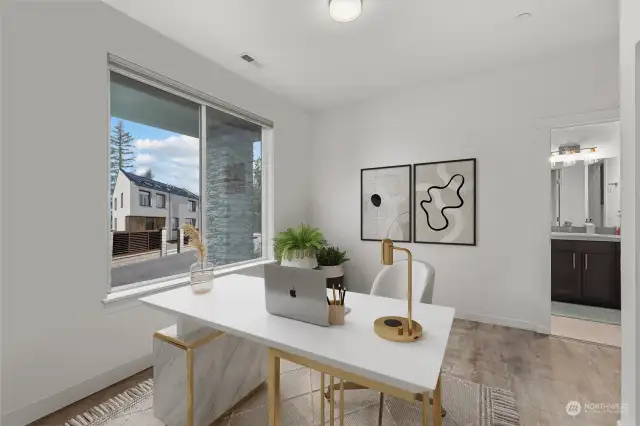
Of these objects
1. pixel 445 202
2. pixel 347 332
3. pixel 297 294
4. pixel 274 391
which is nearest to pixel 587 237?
pixel 445 202

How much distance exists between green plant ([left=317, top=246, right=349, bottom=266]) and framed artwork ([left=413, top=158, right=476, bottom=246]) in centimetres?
94

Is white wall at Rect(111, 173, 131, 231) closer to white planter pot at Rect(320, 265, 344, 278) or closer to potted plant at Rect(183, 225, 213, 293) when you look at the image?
potted plant at Rect(183, 225, 213, 293)

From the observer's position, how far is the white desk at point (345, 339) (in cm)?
89

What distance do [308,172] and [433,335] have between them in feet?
10.8

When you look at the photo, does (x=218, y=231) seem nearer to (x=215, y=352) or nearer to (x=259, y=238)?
(x=259, y=238)

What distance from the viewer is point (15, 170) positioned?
163 centimetres

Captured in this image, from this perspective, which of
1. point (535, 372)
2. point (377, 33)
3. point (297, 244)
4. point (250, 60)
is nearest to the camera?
point (535, 372)

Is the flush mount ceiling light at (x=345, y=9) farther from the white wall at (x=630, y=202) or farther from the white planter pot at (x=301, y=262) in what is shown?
the white planter pot at (x=301, y=262)

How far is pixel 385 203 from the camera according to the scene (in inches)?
141

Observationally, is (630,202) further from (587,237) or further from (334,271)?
(587,237)

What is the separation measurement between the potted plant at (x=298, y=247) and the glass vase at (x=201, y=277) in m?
1.60

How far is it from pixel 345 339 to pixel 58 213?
1926 millimetres

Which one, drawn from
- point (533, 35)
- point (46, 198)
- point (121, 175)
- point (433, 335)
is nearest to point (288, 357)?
point (433, 335)

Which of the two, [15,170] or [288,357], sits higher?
[15,170]
